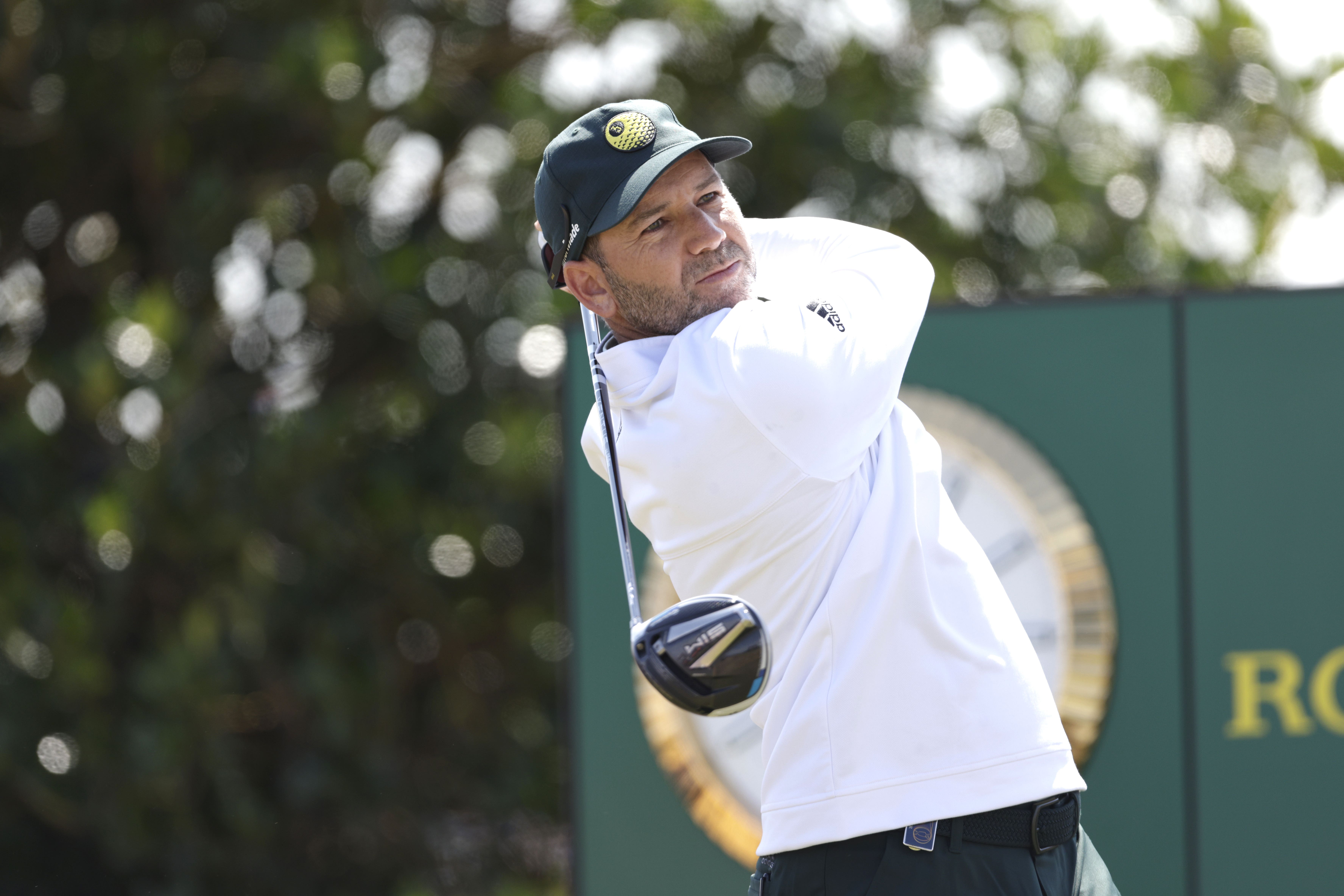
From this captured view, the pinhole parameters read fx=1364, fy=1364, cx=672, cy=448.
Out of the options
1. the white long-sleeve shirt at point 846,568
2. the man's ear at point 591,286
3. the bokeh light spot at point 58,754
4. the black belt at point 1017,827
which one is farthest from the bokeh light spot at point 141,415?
the black belt at point 1017,827

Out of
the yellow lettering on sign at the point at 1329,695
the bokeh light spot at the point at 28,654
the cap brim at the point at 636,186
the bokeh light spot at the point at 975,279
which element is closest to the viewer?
the cap brim at the point at 636,186

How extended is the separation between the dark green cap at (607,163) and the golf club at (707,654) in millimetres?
580

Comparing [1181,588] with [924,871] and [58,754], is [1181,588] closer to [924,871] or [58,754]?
[924,871]

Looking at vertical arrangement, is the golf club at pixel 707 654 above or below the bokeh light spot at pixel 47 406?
below

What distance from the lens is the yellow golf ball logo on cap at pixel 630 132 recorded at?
1.95m

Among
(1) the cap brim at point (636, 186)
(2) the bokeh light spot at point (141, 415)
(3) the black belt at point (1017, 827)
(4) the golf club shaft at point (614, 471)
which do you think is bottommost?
(3) the black belt at point (1017, 827)

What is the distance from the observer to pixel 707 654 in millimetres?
1711

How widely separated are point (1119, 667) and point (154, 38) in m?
4.71

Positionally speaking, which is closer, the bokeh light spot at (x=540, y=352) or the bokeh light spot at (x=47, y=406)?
the bokeh light spot at (x=47, y=406)

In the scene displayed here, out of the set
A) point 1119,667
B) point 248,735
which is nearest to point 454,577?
point 248,735

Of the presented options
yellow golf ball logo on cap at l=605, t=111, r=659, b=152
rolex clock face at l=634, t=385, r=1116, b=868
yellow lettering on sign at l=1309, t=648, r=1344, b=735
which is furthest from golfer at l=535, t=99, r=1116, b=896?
Answer: yellow lettering on sign at l=1309, t=648, r=1344, b=735

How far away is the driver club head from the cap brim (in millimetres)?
565

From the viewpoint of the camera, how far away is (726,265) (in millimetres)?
2041

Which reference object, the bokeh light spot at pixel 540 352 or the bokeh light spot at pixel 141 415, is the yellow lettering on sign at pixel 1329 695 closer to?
the bokeh light spot at pixel 540 352
